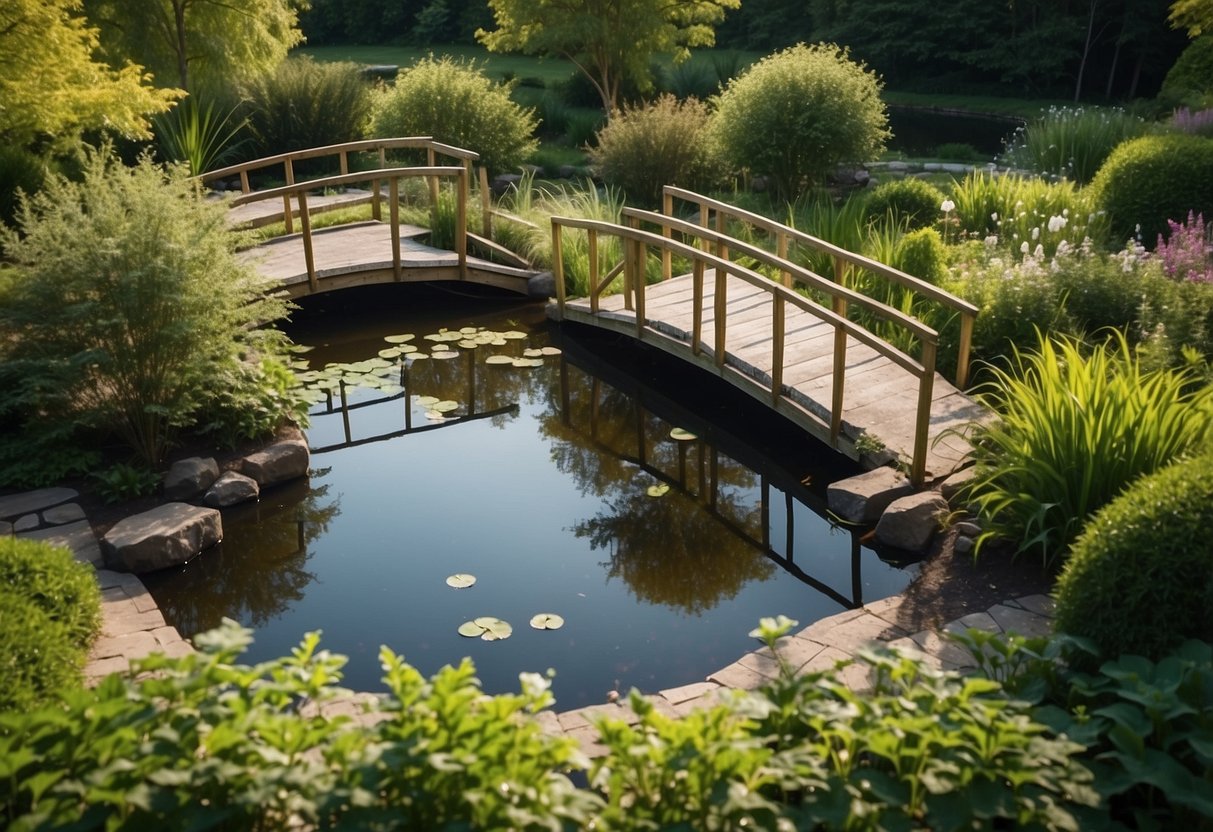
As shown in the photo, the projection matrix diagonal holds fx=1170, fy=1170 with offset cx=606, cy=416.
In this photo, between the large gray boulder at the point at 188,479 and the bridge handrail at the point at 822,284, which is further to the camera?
the large gray boulder at the point at 188,479

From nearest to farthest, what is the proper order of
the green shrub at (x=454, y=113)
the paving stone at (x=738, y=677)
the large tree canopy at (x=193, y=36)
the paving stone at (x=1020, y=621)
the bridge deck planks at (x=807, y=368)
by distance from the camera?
the paving stone at (x=738, y=677) < the paving stone at (x=1020, y=621) < the bridge deck planks at (x=807, y=368) < the green shrub at (x=454, y=113) < the large tree canopy at (x=193, y=36)

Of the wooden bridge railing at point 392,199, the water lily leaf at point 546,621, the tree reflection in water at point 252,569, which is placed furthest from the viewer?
the wooden bridge railing at point 392,199

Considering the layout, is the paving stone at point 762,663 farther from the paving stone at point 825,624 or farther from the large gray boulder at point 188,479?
the large gray boulder at point 188,479

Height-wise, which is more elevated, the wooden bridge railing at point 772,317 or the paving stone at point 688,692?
the wooden bridge railing at point 772,317

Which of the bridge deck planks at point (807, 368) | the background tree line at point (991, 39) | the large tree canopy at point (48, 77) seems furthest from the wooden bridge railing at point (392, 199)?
the background tree line at point (991, 39)

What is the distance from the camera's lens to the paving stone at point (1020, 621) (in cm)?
521

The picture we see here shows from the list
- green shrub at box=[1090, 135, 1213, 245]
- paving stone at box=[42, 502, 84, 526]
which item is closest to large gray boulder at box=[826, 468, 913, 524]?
paving stone at box=[42, 502, 84, 526]

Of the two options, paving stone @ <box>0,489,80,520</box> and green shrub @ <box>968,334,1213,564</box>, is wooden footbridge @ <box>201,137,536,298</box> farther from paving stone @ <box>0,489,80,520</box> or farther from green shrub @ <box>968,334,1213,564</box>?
green shrub @ <box>968,334,1213,564</box>

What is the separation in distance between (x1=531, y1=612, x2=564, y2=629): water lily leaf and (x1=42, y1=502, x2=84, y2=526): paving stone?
2.81m

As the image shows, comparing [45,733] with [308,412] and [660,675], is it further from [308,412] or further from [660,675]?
[308,412]

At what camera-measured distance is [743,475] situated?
7641mm

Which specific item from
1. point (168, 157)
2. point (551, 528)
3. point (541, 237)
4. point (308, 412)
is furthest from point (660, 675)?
point (168, 157)

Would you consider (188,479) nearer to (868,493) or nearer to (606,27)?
(868,493)

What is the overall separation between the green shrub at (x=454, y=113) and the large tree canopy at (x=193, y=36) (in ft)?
7.33
